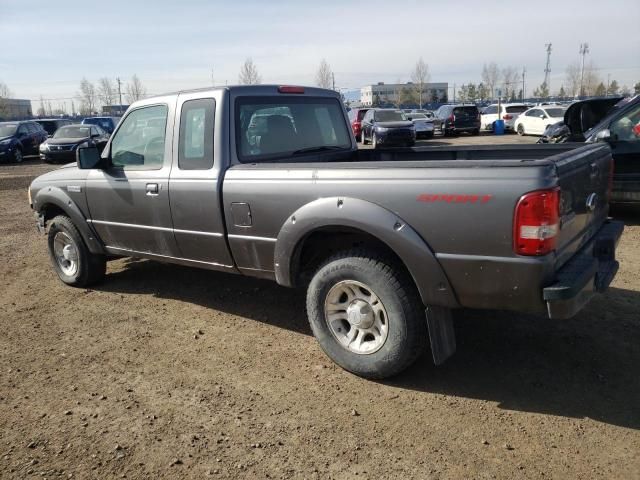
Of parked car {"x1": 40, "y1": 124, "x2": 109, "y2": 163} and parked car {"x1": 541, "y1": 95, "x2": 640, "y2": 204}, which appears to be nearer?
parked car {"x1": 541, "y1": 95, "x2": 640, "y2": 204}

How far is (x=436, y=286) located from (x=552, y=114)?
23.5 meters

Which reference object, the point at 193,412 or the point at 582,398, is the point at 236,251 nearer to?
the point at 193,412

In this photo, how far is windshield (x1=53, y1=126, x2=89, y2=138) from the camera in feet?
70.5

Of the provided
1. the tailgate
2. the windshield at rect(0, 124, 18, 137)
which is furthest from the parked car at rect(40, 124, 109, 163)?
the tailgate

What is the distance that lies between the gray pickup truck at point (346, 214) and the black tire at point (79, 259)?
0.05 meters

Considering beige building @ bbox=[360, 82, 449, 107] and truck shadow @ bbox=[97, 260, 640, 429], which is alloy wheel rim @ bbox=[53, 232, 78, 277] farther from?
beige building @ bbox=[360, 82, 449, 107]

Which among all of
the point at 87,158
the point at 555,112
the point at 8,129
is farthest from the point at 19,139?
the point at 555,112

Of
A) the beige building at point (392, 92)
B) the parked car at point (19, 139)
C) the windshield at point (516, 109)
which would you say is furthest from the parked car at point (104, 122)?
the beige building at point (392, 92)

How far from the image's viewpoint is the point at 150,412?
3.36 m

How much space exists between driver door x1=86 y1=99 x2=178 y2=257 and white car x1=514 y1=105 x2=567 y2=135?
71.6 ft

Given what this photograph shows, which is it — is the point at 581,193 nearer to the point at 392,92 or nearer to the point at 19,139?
the point at 19,139

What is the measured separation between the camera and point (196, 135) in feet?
14.2

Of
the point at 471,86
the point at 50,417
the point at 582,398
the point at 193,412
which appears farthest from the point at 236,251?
the point at 471,86

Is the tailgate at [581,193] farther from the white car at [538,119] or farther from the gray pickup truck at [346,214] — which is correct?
the white car at [538,119]
